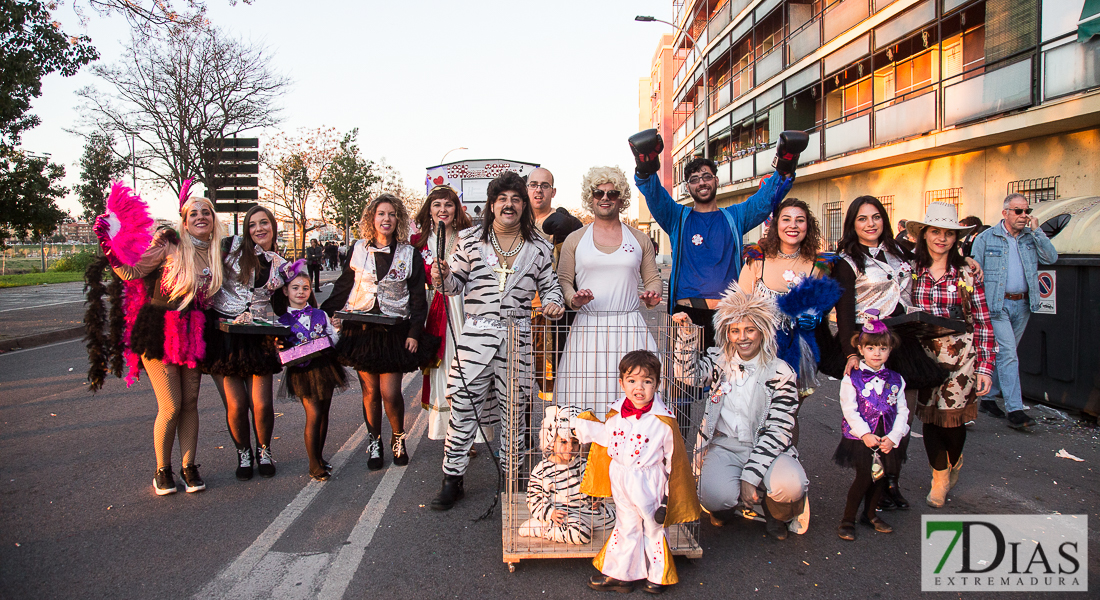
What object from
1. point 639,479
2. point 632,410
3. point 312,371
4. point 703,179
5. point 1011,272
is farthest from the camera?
point 1011,272

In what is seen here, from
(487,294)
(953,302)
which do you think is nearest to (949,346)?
(953,302)

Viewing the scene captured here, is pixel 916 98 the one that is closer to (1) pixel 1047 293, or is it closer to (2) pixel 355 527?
(1) pixel 1047 293

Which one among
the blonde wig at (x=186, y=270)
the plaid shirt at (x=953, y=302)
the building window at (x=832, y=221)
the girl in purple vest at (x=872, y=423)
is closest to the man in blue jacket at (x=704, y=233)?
the girl in purple vest at (x=872, y=423)

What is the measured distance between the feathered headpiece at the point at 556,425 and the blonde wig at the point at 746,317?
1039mm

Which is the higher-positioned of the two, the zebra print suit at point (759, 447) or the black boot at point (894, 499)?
the zebra print suit at point (759, 447)

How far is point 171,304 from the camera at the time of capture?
404 centimetres

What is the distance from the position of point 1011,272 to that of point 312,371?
6222 mm

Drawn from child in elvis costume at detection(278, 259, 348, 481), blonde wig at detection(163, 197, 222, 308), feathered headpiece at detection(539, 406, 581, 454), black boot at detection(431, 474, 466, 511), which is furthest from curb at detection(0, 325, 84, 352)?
feathered headpiece at detection(539, 406, 581, 454)

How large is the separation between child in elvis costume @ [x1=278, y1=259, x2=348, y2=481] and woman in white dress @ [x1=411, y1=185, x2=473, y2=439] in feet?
2.46

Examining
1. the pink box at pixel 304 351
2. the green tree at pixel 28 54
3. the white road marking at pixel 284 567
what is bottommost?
the white road marking at pixel 284 567

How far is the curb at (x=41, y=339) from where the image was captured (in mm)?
10469

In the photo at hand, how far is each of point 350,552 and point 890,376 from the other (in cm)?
311

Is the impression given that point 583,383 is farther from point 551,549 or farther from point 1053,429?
→ point 1053,429

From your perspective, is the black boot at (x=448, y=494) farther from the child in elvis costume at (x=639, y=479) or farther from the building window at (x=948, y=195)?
the building window at (x=948, y=195)
